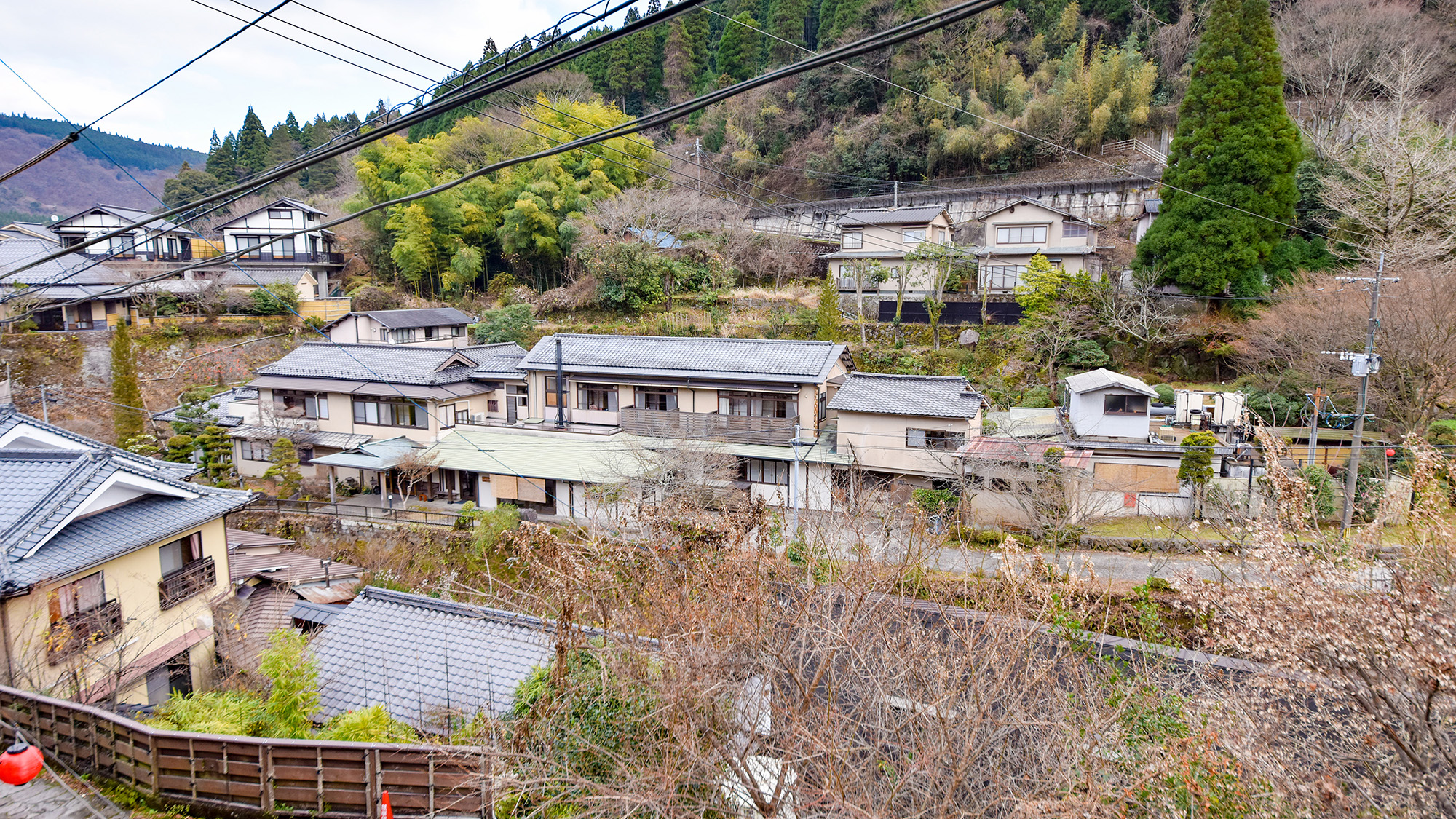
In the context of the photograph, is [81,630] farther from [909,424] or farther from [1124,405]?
[1124,405]

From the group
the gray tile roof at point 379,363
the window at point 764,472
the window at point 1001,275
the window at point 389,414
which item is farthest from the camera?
the window at point 1001,275

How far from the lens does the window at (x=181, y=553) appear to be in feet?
34.1

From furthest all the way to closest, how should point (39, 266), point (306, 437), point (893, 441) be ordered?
point (39, 266), point (306, 437), point (893, 441)

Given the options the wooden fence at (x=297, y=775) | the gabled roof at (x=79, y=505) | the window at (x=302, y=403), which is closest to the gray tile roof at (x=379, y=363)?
the window at (x=302, y=403)

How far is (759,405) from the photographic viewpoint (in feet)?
61.5

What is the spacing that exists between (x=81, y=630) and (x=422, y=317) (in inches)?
794

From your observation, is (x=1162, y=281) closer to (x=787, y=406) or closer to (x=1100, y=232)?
(x=1100, y=232)

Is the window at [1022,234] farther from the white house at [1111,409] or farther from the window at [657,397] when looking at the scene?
the window at [657,397]

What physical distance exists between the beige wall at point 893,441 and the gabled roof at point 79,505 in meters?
12.5

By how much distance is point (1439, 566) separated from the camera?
5.93 m

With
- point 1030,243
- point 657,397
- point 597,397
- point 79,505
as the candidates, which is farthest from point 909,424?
point 79,505

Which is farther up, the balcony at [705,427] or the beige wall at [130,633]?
the balcony at [705,427]

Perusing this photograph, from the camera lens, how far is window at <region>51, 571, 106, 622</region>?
28.2 feet

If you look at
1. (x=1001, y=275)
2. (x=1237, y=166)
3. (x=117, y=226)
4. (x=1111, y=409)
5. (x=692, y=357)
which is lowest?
(x=1111, y=409)
